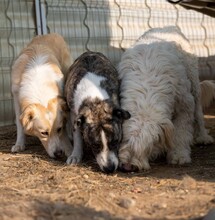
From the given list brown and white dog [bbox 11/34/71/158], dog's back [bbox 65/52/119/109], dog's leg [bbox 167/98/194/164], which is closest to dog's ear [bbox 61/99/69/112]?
brown and white dog [bbox 11/34/71/158]

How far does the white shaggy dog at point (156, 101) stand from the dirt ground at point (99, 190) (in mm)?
235

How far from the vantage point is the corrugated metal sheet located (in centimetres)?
917

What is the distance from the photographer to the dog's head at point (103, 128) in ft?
19.0

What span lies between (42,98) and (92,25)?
154 inches

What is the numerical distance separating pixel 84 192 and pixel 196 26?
7498 millimetres

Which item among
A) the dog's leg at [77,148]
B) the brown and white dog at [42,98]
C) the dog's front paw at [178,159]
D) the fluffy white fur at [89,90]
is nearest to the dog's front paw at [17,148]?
the brown and white dog at [42,98]

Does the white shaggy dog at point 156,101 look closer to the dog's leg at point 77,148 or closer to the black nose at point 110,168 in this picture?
the black nose at point 110,168

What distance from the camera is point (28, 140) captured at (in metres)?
7.96

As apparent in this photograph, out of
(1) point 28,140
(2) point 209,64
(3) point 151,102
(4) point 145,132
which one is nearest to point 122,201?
(4) point 145,132

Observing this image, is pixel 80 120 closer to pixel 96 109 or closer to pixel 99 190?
pixel 96 109

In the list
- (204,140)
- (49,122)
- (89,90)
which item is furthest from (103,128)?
(204,140)

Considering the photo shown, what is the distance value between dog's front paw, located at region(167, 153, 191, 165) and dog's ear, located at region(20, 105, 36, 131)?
5.74ft

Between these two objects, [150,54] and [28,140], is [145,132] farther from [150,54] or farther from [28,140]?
[28,140]

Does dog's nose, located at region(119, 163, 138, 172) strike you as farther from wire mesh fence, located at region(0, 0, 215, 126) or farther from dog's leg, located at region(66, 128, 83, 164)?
wire mesh fence, located at region(0, 0, 215, 126)
